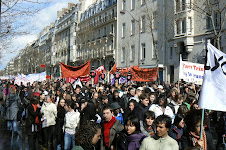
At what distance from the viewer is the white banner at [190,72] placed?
36.3 ft

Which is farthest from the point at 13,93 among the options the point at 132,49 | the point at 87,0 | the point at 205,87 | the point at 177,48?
the point at 87,0

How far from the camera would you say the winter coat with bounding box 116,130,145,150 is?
453 cm

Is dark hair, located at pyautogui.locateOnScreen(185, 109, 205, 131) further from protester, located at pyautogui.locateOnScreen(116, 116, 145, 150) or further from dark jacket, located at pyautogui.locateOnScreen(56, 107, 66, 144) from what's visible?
dark jacket, located at pyautogui.locateOnScreen(56, 107, 66, 144)

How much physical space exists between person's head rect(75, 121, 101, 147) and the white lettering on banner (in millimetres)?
8219

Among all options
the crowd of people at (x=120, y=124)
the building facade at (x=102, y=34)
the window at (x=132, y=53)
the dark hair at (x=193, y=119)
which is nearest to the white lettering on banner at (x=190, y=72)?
the crowd of people at (x=120, y=124)

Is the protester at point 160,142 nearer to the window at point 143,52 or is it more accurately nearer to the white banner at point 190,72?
the white banner at point 190,72

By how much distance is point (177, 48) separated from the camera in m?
29.8

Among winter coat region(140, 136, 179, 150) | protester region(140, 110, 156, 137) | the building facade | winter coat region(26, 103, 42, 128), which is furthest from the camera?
the building facade

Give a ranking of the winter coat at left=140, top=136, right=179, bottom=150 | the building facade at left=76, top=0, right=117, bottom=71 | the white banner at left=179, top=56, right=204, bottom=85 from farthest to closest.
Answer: the building facade at left=76, top=0, right=117, bottom=71 → the white banner at left=179, top=56, right=204, bottom=85 → the winter coat at left=140, top=136, right=179, bottom=150

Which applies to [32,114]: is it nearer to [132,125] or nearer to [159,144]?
[132,125]

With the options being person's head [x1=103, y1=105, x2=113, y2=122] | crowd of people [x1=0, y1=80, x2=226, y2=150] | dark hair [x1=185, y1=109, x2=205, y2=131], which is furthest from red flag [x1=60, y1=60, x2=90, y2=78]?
dark hair [x1=185, y1=109, x2=205, y2=131]

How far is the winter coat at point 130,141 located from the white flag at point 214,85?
1.15 metres

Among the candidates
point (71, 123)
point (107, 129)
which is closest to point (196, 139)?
point (107, 129)

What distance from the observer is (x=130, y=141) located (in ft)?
15.1
